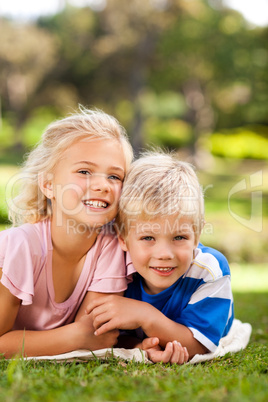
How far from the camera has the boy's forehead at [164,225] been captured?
2.92 metres

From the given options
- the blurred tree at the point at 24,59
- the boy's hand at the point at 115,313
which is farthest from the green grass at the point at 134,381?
the blurred tree at the point at 24,59

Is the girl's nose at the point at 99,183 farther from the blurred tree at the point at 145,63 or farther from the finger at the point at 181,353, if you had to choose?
the blurred tree at the point at 145,63

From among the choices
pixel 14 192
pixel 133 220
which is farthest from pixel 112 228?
pixel 14 192

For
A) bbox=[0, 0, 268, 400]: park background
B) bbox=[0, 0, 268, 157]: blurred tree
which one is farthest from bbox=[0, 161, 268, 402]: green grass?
bbox=[0, 0, 268, 157]: blurred tree

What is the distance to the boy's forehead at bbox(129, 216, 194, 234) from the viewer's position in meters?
2.92

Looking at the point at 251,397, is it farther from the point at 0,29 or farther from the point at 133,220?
the point at 0,29

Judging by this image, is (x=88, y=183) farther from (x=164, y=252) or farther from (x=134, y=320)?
(x=134, y=320)

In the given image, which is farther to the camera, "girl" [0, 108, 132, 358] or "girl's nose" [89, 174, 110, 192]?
"girl's nose" [89, 174, 110, 192]

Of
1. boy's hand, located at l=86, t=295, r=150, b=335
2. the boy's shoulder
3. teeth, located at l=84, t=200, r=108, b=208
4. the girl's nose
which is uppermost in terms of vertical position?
the girl's nose

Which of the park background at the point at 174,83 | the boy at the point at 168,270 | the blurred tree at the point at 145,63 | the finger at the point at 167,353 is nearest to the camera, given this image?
the finger at the point at 167,353

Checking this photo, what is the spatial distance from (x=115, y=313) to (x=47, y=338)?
459 millimetres

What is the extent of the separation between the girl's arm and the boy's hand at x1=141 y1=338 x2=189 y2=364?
0.85ft

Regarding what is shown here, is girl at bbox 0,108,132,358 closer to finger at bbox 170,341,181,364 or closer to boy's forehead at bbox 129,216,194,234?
boy's forehead at bbox 129,216,194,234

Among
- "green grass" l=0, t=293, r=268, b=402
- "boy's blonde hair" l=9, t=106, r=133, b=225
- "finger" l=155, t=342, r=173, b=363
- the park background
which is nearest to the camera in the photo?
"green grass" l=0, t=293, r=268, b=402
